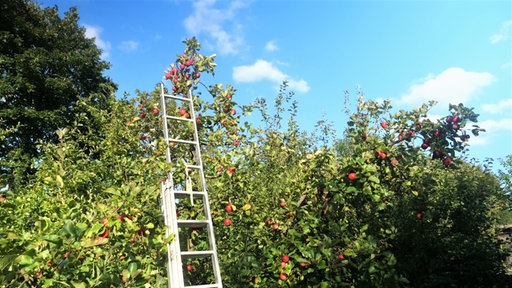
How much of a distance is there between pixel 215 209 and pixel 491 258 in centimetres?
511

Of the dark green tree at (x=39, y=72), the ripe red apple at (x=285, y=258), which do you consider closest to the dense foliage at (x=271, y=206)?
the ripe red apple at (x=285, y=258)

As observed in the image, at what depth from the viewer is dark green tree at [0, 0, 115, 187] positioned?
46.7 feet

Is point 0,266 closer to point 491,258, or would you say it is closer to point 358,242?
point 358,242

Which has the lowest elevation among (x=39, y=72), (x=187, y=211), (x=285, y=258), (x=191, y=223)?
(x=285, y=258)

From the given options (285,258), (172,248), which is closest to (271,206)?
(285,258)

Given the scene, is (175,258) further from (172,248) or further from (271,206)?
(271,206)

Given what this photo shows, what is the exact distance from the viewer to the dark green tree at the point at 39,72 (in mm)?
14234

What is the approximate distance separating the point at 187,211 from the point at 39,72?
14.0 metres

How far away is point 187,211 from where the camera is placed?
3877 mm

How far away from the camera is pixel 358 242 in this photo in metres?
3.45

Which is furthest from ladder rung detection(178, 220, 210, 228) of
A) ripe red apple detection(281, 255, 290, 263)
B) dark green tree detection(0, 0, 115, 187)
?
dark green tree detection(0, 0, 115, 187)

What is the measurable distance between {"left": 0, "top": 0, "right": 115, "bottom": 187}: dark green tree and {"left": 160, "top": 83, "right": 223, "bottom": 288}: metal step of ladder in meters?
10.4

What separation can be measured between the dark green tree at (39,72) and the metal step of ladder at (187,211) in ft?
34.0

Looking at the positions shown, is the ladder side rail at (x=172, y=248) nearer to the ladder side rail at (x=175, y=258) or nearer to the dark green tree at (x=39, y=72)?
the ladder side rail at (x=175, y=258)
